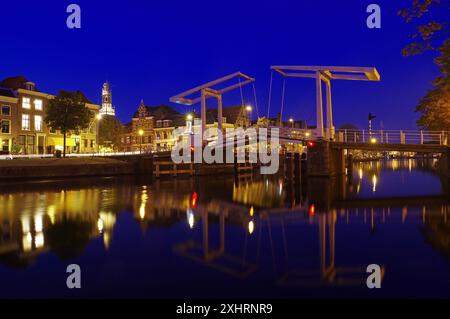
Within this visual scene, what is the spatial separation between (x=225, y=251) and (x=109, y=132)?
49.9 metres

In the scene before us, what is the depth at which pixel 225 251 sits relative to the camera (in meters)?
7.05

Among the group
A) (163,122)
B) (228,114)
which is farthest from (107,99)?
(228,114)

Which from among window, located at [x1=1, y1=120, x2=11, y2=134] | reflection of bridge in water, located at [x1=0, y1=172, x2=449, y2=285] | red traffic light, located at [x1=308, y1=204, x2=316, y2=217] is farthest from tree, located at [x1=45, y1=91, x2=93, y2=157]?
red traffic light, located at [x1=308, y1=204, x2=316, y2=217]

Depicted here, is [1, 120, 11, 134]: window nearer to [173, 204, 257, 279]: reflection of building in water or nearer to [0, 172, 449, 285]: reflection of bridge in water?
[0, 172, 449, 285]: reflection of bridge in water

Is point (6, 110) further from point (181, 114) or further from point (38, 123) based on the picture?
point (181, 114)

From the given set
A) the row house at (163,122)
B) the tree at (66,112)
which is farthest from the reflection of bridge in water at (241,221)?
the row house at (163,122)

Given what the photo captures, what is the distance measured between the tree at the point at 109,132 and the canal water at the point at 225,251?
42.2m

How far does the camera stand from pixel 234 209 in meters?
12.7

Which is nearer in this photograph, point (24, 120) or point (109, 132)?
point (24, 120)

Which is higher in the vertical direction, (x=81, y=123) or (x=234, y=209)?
(x=81, y=123)

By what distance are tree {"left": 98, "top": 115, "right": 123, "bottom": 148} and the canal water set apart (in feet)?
139
